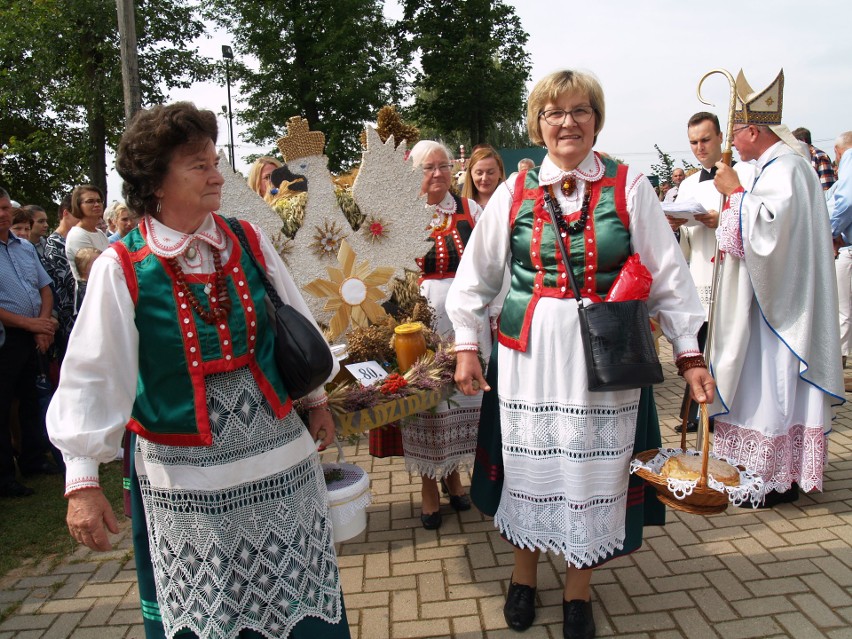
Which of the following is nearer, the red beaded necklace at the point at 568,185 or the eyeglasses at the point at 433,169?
the red beaded necklace at the point at 568,185

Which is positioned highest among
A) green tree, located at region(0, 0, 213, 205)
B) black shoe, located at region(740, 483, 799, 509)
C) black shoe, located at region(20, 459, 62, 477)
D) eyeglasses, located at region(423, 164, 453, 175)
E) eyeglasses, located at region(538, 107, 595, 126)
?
green tree, located at region(0, 0, 213, 205)

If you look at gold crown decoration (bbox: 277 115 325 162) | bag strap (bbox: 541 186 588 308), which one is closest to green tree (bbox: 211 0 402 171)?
gold crown decoration (bbox: 277 115 325 162)

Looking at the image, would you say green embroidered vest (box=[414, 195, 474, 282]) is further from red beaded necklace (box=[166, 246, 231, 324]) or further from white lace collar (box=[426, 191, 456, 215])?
red beaded necklace (box=[166, 246, 231, 324])

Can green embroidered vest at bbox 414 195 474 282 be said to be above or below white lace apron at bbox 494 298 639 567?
above

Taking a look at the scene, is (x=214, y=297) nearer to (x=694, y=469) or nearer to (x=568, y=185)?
(x=568, y=185)

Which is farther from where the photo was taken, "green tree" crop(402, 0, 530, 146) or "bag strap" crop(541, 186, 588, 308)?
"green tree" crop(402, 0, 530, 146)

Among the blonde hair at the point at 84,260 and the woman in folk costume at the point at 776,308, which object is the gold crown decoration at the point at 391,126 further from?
the blonde hair at the point at 84,260

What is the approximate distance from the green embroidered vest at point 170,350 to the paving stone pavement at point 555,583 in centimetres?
145

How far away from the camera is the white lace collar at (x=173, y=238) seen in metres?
1.79

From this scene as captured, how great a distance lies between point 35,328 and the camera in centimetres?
455

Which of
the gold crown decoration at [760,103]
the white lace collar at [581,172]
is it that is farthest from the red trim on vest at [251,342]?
the gold crown decoration at [760,103]

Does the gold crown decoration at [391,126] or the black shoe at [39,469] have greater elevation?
the gold crown decoration at [391,126]

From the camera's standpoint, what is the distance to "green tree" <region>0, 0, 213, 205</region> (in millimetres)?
17172

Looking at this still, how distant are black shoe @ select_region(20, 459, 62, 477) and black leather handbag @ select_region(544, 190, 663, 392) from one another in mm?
4332
